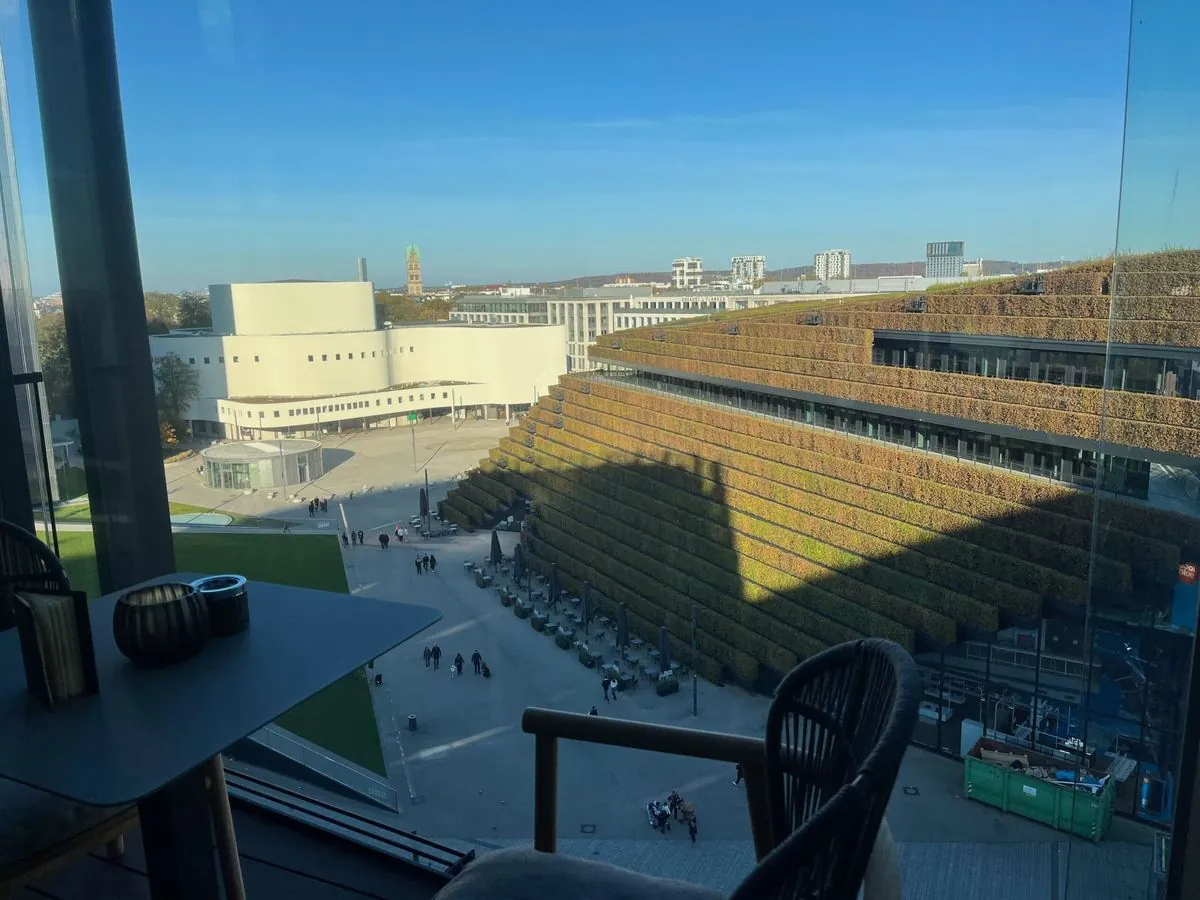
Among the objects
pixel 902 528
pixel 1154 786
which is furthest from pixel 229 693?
pixel 902 528

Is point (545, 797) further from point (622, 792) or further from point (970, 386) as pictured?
point (970, 386)

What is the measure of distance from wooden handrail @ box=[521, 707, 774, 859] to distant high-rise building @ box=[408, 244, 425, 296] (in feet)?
8.86

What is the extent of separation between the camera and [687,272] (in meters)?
5.33

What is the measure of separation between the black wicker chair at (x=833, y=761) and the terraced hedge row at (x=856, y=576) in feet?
13.1

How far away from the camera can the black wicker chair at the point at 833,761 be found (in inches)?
16.0

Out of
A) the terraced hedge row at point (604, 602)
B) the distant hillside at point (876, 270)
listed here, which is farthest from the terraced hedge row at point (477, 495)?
the distant hillside at point (876, 270)

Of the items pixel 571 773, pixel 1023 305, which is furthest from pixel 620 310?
pixel 571 773

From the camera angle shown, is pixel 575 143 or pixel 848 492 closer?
pixel 575 143

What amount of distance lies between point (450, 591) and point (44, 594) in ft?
19.2

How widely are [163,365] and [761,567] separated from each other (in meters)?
4.11

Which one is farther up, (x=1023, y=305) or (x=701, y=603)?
(x=1023, y=305)

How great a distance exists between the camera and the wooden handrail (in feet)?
2.57

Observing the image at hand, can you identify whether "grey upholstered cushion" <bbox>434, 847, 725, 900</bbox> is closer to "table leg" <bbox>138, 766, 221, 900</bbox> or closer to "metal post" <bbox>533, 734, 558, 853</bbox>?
"metal post" <bbox>533, 734, 558, 853</bbox>

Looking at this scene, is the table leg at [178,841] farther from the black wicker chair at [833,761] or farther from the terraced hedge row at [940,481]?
the terraced hedge row at [940,481]
